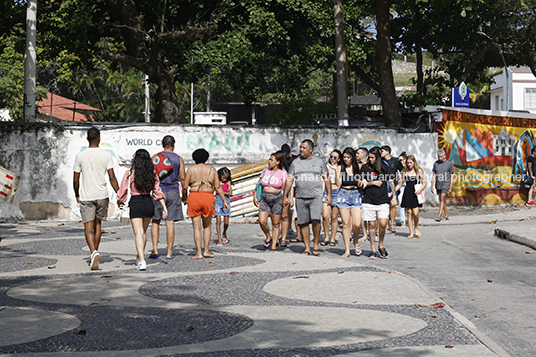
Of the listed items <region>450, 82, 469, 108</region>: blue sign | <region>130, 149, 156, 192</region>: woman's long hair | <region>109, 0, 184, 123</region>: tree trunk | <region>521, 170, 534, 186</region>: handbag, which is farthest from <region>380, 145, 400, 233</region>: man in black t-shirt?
<region>521, 170, 534, 186</region>: handbag

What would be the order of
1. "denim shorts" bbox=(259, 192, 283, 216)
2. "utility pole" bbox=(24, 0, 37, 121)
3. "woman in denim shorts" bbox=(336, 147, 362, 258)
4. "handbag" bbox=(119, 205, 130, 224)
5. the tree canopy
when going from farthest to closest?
the tree canopy < "utility pole" bbox=(24, 0, 37, 121) < "denim shorts" bbox=(259, 192, 283, 216) < "woman in denim shorts" bbox=(336, 147, 362, 258) < "handbag" bbox=(119, 205, 130, 224)

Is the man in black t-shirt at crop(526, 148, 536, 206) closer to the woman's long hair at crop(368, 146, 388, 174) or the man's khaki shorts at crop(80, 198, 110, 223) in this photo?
the woman's long hair at crop(368, 146, 388, 174)

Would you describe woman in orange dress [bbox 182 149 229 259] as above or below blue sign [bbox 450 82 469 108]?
below

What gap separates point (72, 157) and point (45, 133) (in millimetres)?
915

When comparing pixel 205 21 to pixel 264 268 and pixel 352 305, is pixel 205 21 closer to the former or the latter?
pixel 264 268

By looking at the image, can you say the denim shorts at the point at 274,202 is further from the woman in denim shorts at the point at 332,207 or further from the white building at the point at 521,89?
the white building at the point at 521,89

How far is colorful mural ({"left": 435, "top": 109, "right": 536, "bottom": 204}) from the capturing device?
2094cm

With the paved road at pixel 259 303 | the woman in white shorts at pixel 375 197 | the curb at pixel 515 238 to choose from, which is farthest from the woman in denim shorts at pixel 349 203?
the curb at pixel 515 238

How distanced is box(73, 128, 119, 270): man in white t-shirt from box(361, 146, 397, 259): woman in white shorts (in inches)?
162

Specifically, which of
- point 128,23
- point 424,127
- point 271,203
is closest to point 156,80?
point 128,23

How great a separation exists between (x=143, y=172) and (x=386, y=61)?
45.1 feet

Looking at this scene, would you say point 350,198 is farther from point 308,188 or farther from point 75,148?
point 75,148

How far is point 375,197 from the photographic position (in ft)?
35.8

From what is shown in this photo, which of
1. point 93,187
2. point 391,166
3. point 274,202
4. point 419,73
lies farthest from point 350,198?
point 419,73
